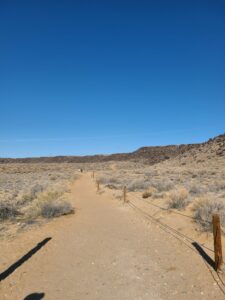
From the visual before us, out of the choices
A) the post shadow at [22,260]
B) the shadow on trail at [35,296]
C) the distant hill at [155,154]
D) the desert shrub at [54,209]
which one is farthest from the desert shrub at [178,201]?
the distant hill at [155,154]

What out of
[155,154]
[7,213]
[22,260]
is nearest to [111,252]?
[22,260]

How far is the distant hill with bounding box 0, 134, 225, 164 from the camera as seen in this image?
6365 cm

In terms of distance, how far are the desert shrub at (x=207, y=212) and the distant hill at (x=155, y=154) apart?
47090 mm

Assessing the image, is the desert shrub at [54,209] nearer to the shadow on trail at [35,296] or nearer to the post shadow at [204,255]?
the post shadow at [204,255]

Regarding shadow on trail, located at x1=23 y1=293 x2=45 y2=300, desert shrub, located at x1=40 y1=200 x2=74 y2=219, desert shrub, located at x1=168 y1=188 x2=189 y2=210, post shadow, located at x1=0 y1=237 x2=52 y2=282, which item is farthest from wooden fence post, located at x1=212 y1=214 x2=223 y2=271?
desert shrub, located at x1=40 y1=200 x2=74 y2=219

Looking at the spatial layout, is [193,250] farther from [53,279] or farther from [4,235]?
[4,235]

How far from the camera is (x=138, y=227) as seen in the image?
11406mm

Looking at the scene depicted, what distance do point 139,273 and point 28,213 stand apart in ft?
29.6

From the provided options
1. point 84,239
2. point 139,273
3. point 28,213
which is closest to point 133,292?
point 139,273

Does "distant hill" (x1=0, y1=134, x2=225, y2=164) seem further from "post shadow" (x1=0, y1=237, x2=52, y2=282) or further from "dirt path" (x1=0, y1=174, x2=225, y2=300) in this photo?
"post shadow" (x1=0, y1=237, x2=52, y2=282)

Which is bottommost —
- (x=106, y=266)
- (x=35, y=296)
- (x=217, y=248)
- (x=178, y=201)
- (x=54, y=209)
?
(x=35, y=296)

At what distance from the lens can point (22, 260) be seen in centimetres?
809

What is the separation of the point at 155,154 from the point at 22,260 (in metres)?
117

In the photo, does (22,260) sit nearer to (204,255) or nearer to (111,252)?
(111,252)
